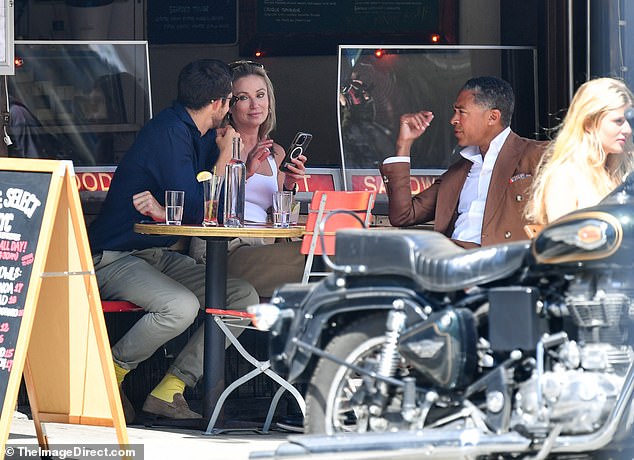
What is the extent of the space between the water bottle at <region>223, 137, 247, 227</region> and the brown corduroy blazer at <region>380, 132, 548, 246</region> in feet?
2.32

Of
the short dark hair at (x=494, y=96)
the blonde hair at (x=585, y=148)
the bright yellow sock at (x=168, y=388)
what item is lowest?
the bright yellow sock at (x=168, y=388)

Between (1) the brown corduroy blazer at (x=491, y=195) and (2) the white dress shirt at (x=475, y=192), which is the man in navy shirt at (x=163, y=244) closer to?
(1) the brown corduroy blazer at (x=491, y=195)

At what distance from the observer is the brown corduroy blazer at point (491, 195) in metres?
5.82

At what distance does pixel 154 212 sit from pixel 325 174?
190 centimetres

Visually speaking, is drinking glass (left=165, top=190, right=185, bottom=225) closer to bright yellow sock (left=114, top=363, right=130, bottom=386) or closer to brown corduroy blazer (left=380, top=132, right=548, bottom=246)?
bright yellow sock (left=114, top=363, right=130, bottom=386)

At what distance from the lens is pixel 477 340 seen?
4156 millimetres

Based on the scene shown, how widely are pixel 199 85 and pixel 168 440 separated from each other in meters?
1.76

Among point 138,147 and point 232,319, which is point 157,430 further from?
point 138,147

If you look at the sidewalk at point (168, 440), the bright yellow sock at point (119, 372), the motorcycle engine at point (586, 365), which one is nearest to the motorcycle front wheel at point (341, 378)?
the motorcycle engine at point (586, 365)

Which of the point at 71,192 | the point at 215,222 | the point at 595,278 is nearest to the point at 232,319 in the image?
the point at 215,222

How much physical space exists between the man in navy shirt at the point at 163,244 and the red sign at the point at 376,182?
128 centimetres

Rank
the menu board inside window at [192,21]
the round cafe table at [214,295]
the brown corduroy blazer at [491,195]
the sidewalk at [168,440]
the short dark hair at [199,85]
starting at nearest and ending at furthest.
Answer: the sidewalk at [168,440] → the brown corduroy blazer at [491,195] → the round cafe table at [214,295] → the short dark hair at [199,85] → the menu board inside window at [192,21]

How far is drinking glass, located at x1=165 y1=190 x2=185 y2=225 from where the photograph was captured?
19.6 feet

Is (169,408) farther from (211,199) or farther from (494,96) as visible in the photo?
(494,96)
